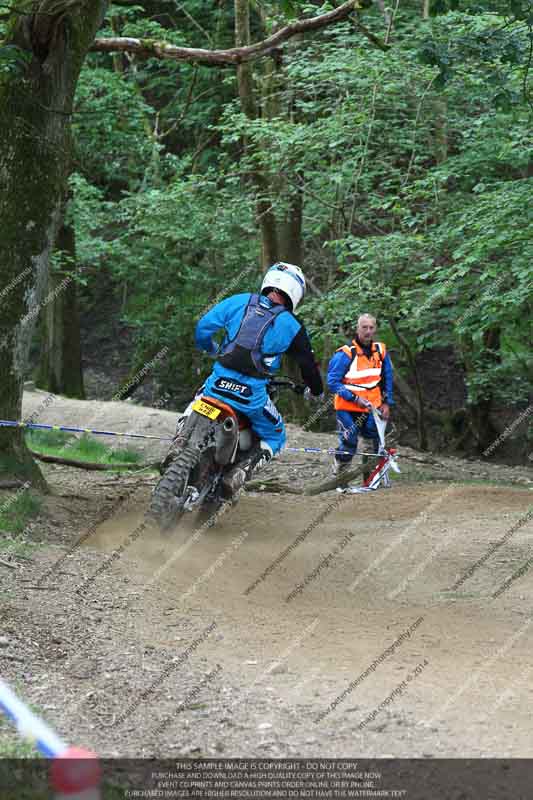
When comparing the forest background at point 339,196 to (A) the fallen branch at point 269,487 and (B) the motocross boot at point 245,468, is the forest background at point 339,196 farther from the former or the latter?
(A) the fallen branch at point 269,487

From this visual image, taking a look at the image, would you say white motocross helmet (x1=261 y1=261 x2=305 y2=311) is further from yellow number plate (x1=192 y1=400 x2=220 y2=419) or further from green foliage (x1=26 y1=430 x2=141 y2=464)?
green foliage (x1=26 y1=430 x2=141 y2=464)

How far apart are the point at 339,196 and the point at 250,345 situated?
9.39 metres

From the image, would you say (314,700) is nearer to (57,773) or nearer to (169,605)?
(169,605)

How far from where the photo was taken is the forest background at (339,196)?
1169 centimetres

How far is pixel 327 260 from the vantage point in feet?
66.7

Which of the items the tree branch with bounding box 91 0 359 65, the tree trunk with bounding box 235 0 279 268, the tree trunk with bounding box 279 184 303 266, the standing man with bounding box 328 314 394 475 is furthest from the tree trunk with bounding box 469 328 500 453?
the tree branch with bounding box 91 0 359 65

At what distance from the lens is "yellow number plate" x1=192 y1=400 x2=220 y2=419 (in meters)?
7.96

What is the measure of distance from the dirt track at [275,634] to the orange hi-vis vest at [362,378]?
244 cm

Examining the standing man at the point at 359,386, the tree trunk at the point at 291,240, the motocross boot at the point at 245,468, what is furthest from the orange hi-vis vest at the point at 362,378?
the tree trunk at the point at 291,240

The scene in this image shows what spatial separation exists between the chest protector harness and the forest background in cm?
172

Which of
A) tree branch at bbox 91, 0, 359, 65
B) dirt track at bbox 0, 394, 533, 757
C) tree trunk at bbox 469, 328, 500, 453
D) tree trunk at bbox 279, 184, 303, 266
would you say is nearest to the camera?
dirt track at bbox 0, 394, 533, 757

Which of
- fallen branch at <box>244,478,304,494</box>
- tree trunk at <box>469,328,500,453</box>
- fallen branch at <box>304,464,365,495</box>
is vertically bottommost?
tree trunk at <box>469,328,500,453</box>

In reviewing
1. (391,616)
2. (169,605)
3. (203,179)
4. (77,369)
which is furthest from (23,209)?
(77,369)

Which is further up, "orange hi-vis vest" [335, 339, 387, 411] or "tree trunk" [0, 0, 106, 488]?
"tree trunk" [0, 0, 106, 488]
